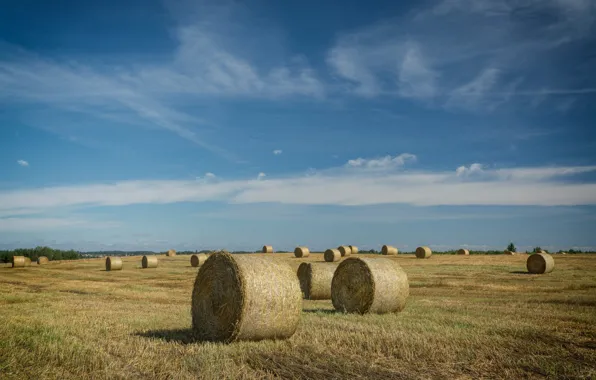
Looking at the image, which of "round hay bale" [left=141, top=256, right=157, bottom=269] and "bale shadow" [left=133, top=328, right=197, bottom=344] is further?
"round hay bale" [left=141, top=256, right=157, bottom=269]

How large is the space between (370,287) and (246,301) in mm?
5468

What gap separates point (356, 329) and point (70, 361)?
554 centimetres

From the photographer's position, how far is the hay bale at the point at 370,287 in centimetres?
1420

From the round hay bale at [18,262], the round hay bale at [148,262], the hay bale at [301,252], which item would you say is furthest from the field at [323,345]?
the hay bale at [301,252]

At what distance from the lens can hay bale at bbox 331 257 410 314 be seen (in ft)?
46.6

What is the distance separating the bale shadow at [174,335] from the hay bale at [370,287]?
17.8 ft

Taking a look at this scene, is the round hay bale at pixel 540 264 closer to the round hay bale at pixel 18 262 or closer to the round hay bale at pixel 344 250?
the round hay bale at pixel 344 250

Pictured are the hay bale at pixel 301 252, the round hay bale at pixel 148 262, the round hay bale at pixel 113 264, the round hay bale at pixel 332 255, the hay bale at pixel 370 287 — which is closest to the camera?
the hay bale at pixel 370 287

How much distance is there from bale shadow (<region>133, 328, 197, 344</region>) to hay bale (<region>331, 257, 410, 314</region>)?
5.42 metres

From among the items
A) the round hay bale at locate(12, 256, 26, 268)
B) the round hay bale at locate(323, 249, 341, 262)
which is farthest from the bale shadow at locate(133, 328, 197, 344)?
the round hay bale at locate(12, 256, 26, 268)

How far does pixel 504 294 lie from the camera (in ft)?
62.9

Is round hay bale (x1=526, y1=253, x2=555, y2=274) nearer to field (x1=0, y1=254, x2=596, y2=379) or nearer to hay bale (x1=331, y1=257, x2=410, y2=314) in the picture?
field (x1=0, y1=254, x2=596, y2=379)

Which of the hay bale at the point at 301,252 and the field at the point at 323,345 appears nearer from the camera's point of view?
the field at the point at 323,345

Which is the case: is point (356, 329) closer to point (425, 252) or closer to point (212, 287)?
point (212, 287)
